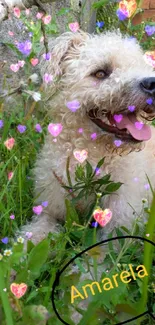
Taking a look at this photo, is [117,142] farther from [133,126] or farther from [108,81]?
[108,81]

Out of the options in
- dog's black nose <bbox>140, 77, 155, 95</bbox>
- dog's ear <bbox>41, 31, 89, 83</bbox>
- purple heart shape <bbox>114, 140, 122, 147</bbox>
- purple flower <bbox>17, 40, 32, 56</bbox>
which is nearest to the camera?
dog's black nose <bbox>140, 77, 155, 95</bbox>

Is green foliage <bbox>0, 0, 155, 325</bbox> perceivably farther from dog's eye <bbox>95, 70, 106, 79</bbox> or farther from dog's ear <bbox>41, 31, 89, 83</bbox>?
dog's eye <bbox>95, 70, 106, 79</bbox>

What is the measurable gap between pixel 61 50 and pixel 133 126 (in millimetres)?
631

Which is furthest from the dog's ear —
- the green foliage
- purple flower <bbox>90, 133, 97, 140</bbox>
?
purple flower <bbox>90, 133, 97, 140</bbox>

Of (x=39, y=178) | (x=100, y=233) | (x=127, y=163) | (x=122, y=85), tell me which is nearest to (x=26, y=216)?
(x=39, y=178)

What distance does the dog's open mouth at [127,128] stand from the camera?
225 cm

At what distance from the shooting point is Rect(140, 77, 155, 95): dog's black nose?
2.09 meters

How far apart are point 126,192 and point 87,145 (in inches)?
11.8

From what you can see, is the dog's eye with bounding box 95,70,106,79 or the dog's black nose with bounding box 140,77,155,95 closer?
the dog's black nose with bounding box 140,77,155,95

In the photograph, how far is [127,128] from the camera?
2.25 meters

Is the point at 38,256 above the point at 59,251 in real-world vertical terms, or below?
above

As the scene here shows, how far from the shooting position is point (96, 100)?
2.24m

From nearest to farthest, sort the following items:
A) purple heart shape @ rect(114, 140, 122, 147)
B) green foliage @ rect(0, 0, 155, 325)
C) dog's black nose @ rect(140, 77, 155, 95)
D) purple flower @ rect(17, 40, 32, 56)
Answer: green foliage @ rect(0, 0, 155, 325), dog's black nose @ rect(140, 77, 155, 95), purple heart shape @ rect(114, 140, 122, 147), purple flower @ rect(17, 40, 32, 56)

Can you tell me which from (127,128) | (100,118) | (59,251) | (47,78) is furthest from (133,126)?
(59,251)
